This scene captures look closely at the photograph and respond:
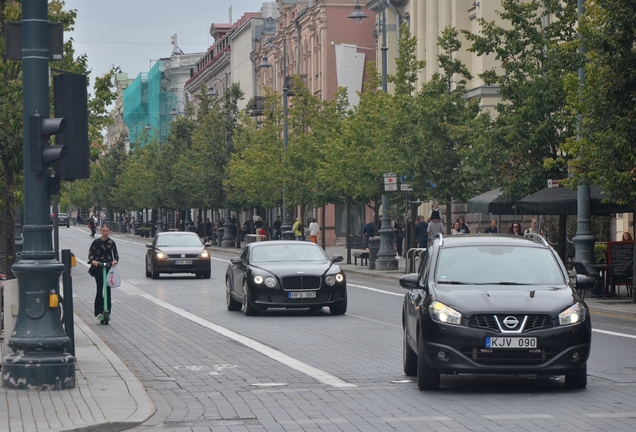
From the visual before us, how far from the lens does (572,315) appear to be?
39.0 ft

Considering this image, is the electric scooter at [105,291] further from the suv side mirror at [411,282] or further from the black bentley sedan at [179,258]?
the black bentley sedan at [179,258]

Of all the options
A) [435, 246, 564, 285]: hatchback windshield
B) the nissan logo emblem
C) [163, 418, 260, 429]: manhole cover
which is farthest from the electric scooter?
[163, 418, 260, 429]: manhole cover

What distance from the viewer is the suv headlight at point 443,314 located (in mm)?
11734

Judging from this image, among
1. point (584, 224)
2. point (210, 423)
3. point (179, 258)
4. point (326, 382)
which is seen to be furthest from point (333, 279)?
point (179, 258)

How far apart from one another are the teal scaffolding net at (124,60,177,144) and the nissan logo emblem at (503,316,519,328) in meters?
117

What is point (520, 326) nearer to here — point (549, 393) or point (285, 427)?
point (549, 393)

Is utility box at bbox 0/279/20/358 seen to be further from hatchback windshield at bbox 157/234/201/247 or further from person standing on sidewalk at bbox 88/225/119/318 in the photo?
hatchback windshield at bbox 157/234/201/247

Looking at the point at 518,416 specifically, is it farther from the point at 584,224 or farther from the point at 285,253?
the point at 584,224

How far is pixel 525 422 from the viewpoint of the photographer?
10.0 metres

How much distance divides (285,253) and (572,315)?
40.3 feet

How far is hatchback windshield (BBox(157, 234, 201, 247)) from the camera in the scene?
39594 millimetres

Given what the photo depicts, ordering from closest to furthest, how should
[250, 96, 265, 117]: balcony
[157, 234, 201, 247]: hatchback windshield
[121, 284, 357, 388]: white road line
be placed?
1. [121, 284, 357, 388]: white road line
2. [157, 234, 201, 247]: hatchback windshield
3. [250, 96, 265, 117]: balcony

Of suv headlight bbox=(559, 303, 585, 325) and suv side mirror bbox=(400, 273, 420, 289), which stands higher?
suv side mirror bbox=(400, 273, 420, 289)

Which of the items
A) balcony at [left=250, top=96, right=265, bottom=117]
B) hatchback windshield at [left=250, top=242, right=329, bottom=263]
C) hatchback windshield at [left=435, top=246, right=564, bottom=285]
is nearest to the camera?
hatchback windshield at [left=435, top=246, right=564, bottom=285]
